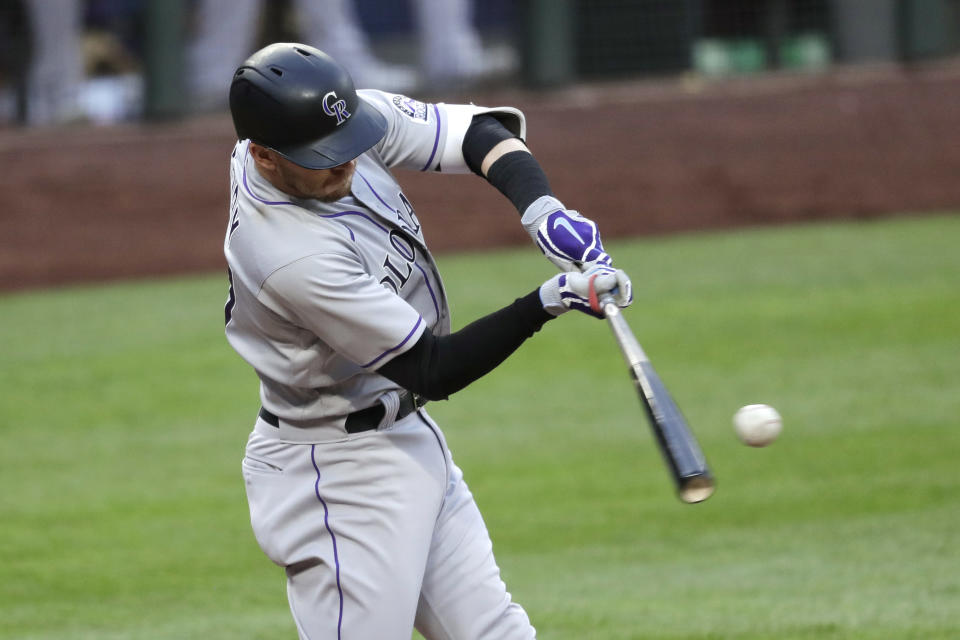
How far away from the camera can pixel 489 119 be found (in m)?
3.59

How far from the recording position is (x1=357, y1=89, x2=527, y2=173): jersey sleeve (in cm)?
344

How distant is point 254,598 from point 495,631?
7.84ft

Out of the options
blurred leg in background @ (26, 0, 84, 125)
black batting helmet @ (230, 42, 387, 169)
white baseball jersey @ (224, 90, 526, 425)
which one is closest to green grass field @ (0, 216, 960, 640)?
blurred leg in background @ (26, 0, 84, 125)

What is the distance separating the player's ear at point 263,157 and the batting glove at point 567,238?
56cm

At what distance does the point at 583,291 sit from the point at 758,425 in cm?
60

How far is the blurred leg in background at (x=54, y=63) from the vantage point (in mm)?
10805

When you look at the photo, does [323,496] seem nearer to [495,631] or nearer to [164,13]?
[495,631]

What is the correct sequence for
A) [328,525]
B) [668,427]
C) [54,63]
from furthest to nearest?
[54,63], [328,525], [668,427]

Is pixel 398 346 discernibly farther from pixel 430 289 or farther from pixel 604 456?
pixel 604 456

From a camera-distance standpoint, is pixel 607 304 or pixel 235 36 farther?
pixel 235 36

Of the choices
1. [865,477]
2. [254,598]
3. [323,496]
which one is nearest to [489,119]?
[323,496]

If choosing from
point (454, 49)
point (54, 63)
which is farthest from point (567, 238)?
point (54, 63)

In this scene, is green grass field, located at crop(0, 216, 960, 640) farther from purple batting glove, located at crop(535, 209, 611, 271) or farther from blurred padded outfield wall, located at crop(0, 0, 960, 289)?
purple batting glove, located at crop(535, 209, 611, 271)

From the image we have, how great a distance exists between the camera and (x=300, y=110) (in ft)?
9.60
